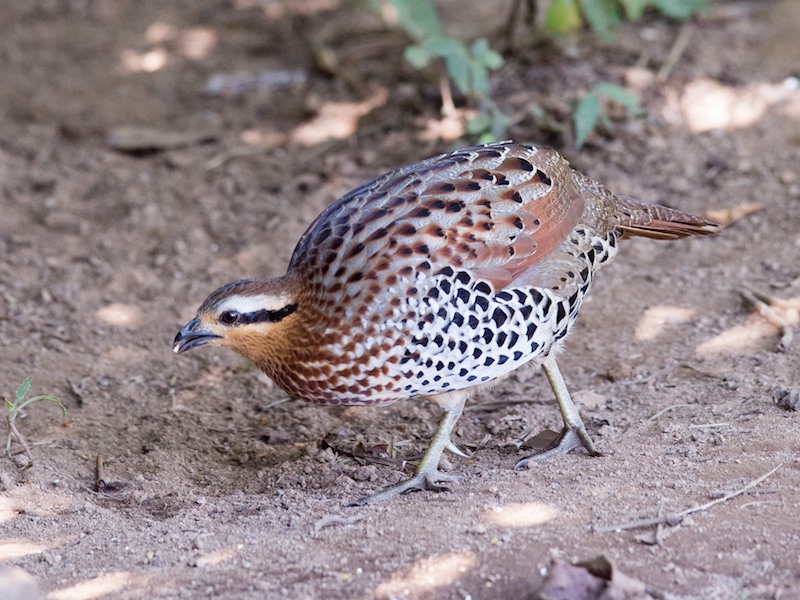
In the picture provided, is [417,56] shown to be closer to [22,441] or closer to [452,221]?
[452,221]

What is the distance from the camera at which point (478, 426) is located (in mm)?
5102

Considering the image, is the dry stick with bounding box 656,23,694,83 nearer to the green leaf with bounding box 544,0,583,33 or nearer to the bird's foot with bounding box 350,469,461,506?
the green leaf with bounding box 544,0,583,33

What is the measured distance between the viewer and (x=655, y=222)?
16.2 feet

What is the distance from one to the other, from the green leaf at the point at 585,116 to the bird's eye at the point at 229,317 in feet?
10.3

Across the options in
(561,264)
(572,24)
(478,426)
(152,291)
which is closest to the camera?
(561,264)

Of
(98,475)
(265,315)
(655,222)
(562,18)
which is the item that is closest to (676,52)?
(562,18)

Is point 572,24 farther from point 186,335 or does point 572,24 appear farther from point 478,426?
point 186,335

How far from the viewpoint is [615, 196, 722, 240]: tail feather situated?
4.89 metres

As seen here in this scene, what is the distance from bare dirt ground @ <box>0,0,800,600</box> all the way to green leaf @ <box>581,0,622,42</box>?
0.34m

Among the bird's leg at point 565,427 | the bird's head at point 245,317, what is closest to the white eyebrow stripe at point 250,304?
the bird's head at point 245,317

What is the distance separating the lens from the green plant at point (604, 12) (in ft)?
24.6

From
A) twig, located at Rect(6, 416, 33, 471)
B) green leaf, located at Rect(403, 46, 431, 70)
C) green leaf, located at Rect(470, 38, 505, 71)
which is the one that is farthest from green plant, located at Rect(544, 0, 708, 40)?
twig, located at Rect(6, 416, 33, 471)

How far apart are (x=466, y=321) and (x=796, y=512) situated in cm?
141

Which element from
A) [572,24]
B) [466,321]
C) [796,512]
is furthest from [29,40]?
[796,512]
